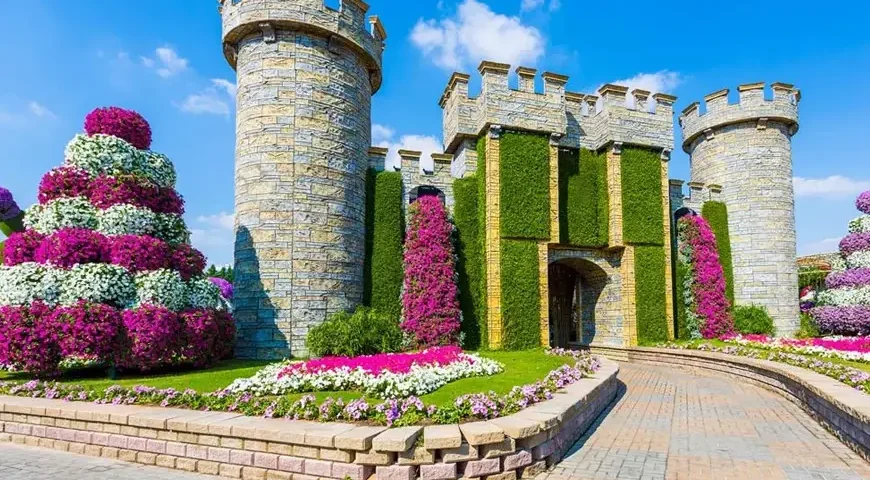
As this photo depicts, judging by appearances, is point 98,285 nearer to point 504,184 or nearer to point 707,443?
point 707,443

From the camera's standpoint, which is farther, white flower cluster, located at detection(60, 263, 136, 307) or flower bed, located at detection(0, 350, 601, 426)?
white flower cluster, located at detection(60, 263, 136, 307)

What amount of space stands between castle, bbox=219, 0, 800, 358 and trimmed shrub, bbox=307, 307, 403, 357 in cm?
116

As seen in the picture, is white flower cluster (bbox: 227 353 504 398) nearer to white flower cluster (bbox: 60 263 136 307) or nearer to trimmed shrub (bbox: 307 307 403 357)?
trimmed shrub (bbox: 307 307 403 357)

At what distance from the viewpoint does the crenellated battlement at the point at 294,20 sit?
1383cm

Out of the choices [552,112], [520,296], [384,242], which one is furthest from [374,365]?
[552,112]

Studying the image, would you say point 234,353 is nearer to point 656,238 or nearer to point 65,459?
point 65,459

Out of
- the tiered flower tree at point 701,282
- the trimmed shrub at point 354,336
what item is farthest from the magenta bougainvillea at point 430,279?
the tiered flower tree at point 701,282

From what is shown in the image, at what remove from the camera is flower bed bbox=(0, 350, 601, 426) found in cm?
595

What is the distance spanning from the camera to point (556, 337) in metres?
23.3

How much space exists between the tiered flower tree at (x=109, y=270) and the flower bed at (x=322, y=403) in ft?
4.27

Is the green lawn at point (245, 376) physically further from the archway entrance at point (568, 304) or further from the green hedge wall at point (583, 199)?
the archway entrance at point (568, 304)

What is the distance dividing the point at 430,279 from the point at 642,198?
872 cm

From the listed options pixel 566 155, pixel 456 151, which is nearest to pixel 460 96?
pixel 456 151

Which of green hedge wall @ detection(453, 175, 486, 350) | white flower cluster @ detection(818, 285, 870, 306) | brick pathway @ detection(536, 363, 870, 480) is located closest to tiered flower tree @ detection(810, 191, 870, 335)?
white flower cluster @ detection(818, 285, 870, 306)
